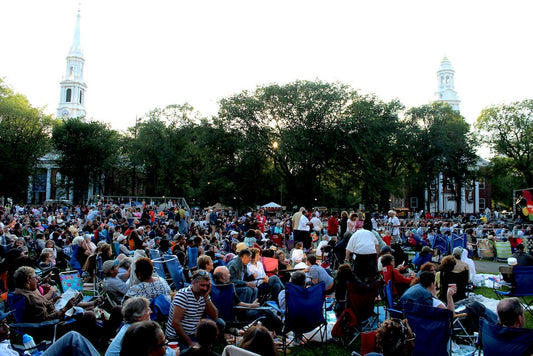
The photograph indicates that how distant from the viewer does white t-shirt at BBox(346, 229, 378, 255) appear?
Answer: 27.6 ft

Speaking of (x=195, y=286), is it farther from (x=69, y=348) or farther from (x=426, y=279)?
(x=426, y=279)

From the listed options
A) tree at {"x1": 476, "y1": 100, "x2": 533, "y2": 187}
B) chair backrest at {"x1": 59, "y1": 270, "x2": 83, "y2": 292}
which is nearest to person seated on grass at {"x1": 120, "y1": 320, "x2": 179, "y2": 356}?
chair backrest at {"x1": 59, "y1": 270, "x2": 83, "y2": 292}

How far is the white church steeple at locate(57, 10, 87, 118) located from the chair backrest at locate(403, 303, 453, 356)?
84007mm

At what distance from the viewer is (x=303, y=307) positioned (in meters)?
5.43

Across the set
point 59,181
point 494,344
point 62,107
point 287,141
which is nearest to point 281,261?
point 494,344

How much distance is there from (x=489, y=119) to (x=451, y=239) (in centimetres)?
4049

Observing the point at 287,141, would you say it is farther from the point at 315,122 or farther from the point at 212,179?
the point at 212,179

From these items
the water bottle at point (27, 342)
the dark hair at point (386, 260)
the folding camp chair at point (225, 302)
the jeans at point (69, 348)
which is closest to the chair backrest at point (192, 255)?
the folding camp chair at point (225, 302)

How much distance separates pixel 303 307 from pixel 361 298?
36.1 inches

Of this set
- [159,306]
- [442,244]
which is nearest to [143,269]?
[159,306]

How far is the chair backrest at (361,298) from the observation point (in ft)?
18.9

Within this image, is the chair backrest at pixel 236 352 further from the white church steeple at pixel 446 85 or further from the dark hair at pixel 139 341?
the white church steeple at pixel 446 85

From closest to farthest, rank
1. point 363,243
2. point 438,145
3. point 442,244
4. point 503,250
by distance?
point 363,243 → point 442,244 → point 503,250 → point 438,145

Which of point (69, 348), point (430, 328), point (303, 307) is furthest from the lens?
point (303, 307)
